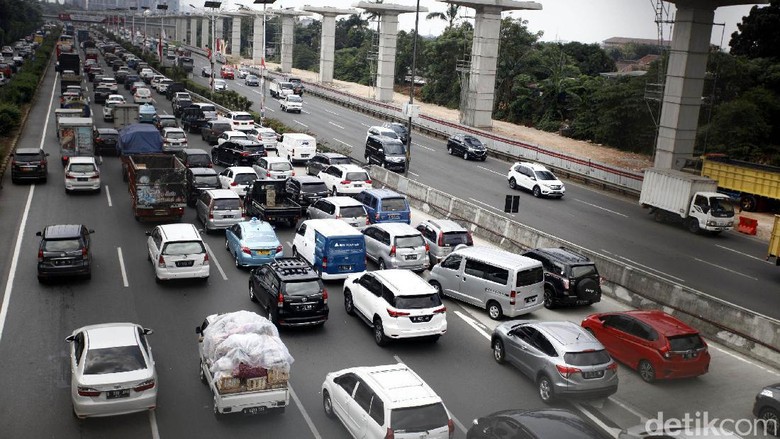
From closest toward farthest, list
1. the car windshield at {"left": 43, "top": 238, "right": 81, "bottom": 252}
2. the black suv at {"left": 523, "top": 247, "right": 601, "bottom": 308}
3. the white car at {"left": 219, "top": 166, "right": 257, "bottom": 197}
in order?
the car windshield at {"left": 43, "top": 238, "right": 81, "bottom": 252}
the black suv at {"left": 523, "top": 247, "right": 601, "bottom": 308}
the white car at {"left": 219, "top": 166, "right": 257, "bottom": 197}

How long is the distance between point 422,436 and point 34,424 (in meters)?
7.15

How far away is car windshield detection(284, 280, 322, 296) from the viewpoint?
18.2m

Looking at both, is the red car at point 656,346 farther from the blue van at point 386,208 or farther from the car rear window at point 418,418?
the blue van at point 386,208

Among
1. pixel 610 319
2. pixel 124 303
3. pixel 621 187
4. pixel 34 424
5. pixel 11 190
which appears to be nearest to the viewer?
pixel 34 424

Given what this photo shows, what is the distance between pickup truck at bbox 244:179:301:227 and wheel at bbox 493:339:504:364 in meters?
13.0

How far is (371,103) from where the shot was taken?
74.7 meters

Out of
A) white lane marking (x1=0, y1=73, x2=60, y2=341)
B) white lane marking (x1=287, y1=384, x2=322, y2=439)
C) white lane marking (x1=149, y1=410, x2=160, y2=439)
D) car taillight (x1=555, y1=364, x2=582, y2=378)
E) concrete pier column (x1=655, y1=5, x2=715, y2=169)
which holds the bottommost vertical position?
white lane marking (x1=0, y1=73, x2=60, y2=341)

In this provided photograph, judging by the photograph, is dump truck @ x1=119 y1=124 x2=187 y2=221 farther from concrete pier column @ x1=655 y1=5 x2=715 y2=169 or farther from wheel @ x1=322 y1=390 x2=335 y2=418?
concrete pier column @ x1=655 y1=5 x2=715 y2=169

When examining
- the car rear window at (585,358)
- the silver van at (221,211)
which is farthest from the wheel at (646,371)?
the silver van at (221,211)

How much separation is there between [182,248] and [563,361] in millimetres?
11900

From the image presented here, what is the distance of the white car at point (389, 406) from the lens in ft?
39.3

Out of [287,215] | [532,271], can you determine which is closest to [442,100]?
[287,215]

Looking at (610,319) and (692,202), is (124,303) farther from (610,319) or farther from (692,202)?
(692,202)

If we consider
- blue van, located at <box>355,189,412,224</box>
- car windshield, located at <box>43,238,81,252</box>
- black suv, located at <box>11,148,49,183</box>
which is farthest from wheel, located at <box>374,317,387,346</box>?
black suv, located at <box>11,148,49,183</box>
